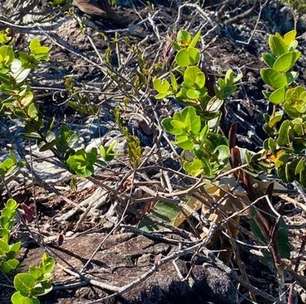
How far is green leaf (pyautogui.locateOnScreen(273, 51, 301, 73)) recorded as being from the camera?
128 cm

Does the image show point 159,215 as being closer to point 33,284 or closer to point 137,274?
point 137,274

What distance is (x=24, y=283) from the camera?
4.52ft

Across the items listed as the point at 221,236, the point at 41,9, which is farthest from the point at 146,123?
the point at 41,9

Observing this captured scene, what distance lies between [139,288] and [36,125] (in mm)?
426

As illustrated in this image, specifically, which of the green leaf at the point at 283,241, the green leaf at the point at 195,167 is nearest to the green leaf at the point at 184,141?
the green leaf at the point at 195,167

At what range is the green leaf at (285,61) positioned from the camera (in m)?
1.28

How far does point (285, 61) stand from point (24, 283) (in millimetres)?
632

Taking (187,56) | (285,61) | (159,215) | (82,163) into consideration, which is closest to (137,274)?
(159,215)

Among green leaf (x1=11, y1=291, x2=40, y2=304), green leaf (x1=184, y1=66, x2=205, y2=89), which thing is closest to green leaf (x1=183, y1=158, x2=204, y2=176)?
green leaf (x1=184, y1=66, x2=205, y2=89)

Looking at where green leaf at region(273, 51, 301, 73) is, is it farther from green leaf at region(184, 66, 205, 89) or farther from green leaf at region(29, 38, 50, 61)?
green leaf at region(29, 38, 50, 61)

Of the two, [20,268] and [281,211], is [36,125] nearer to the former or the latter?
[20,268]

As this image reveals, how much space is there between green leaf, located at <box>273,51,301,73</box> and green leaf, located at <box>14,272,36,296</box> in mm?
600

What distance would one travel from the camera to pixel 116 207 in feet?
6.33

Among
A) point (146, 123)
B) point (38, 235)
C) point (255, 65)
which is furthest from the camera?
point (255, 65)
